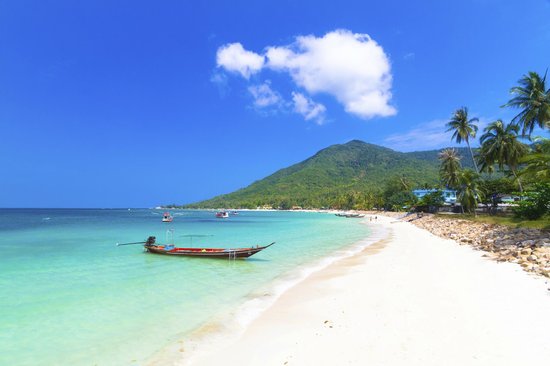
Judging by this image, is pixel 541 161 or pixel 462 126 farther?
pixel 462 126

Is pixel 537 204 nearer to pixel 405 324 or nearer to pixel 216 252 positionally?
pixel 405 324

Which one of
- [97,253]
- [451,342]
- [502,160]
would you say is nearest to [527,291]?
[451,342]

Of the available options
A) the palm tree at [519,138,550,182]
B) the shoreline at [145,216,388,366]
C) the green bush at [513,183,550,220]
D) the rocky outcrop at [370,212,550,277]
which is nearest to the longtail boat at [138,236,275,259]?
the shoreline at [145,216,388,366]

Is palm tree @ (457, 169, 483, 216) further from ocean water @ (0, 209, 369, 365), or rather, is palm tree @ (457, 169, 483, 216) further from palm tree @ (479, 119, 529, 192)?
ocean water @ (0, 209, 369, 365)

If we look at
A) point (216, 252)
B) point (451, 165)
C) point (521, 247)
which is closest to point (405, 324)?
point (521, 247)

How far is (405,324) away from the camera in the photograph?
262 inches

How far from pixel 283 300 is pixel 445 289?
191 inches

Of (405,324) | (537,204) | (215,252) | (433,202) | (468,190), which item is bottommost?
(405,324)

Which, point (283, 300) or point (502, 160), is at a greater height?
point (502, 160)

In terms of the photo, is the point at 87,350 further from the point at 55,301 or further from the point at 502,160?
the point at 502,160

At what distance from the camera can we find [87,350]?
22.3ft

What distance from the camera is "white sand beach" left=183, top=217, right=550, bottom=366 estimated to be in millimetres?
5246

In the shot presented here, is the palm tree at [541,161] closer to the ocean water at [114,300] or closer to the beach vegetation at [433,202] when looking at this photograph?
the ocean water at [114,300]

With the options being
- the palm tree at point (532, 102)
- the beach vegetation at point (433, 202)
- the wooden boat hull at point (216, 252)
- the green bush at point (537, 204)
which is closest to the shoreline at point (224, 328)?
the wooden boat hull at point (216, 252)
